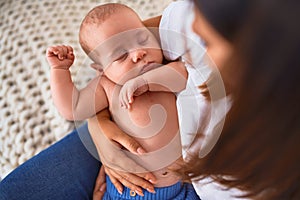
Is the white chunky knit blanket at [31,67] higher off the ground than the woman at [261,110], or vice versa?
the woman at [261,110]

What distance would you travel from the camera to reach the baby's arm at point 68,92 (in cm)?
77

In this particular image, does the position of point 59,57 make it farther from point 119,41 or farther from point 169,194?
point 169,194

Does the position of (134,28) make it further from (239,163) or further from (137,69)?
(239,163)

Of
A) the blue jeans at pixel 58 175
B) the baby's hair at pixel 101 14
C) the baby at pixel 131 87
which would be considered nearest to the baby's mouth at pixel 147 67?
the baby at pixel 131 87

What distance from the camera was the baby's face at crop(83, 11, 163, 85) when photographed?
2.41ft

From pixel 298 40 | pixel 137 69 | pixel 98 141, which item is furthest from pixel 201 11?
pixel 98 141

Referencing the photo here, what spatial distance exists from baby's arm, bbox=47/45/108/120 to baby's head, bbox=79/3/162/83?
39mm

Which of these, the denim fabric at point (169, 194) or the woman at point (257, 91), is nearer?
the woman at point (257, 91)

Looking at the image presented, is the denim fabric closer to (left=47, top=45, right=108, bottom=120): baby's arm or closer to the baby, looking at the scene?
the baby

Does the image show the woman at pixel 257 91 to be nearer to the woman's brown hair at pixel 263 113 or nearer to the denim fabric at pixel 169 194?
the woman's brown hair at pixel 263 113

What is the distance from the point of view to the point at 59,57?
764 mm

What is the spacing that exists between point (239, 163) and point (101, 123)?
280 millimetres

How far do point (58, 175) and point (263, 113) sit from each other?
0.46m

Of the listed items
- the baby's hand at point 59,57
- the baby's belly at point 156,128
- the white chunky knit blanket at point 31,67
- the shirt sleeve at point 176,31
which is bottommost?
the white chunky knit blanket at point 31,67
